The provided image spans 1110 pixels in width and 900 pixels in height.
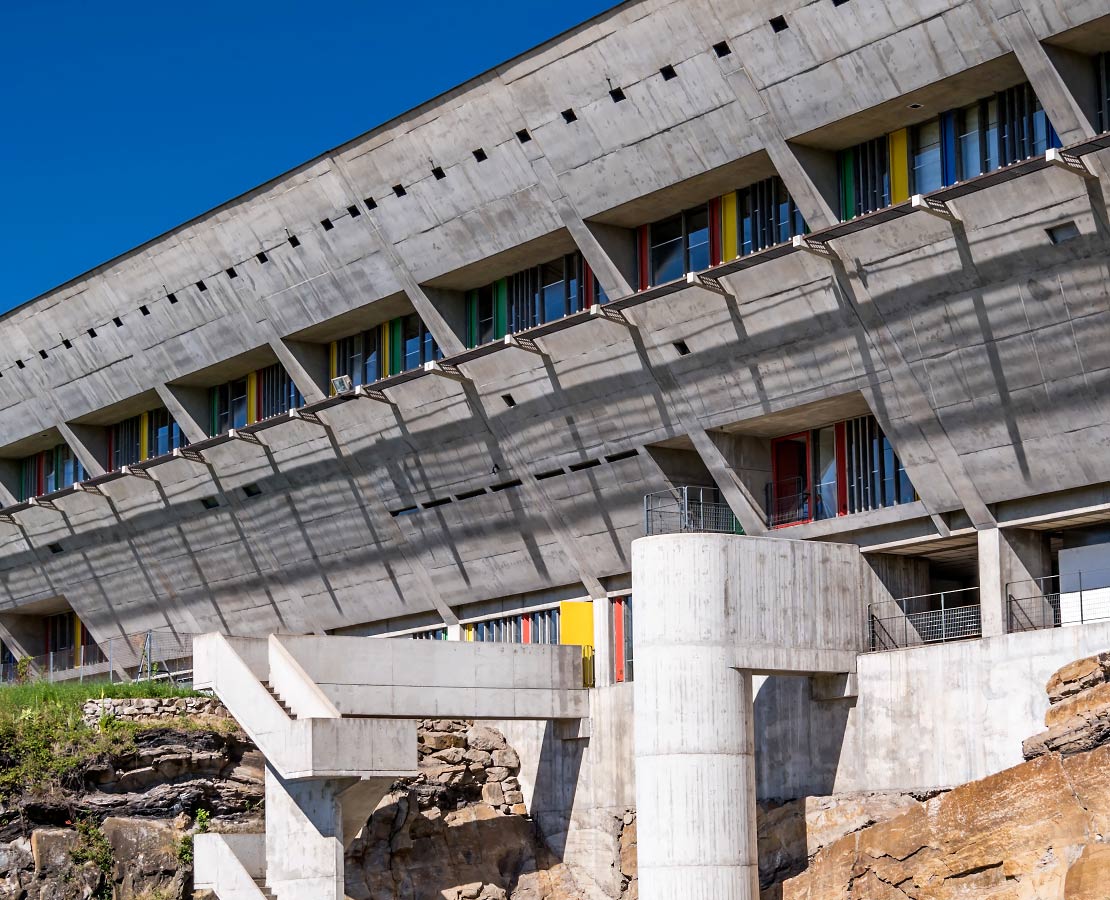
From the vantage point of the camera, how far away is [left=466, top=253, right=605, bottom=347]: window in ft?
122

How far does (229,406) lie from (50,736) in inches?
461

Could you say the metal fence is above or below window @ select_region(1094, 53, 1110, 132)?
below

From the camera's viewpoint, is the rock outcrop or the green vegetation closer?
the rock outcrop

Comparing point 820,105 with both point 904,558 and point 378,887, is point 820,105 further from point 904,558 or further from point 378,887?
point 378,887

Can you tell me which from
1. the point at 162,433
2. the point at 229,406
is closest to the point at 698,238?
the point at 229,406

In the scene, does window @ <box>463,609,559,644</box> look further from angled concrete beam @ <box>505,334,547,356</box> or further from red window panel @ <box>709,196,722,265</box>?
red window panel @ <box>709,196,722,265</box>

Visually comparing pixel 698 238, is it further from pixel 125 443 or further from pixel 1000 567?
pixel 125 443

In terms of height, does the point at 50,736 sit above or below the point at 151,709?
below

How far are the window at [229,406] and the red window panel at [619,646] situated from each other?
12853 millimetres

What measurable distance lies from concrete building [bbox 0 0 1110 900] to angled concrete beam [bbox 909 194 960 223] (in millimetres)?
118

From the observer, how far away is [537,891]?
119 feet

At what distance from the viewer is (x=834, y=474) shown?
3450cm

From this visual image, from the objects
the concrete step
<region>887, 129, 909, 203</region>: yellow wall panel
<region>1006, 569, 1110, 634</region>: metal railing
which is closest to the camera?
<region>1006, 569, 1110, 634</region>: metal railing

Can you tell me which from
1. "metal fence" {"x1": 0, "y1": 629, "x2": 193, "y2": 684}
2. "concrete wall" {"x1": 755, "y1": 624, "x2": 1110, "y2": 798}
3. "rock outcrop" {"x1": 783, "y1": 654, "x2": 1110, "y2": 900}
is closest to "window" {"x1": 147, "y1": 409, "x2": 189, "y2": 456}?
"metal fence" {"x1": 0, "y1": 629, "x2": 193, "y2": 684}
